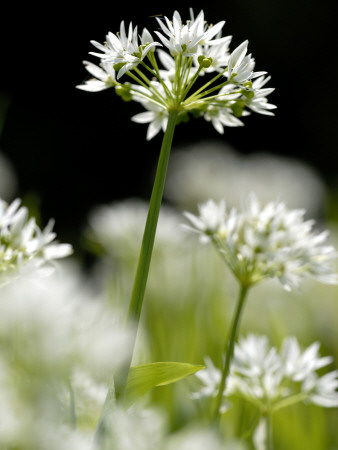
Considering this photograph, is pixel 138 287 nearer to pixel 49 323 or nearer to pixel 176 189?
pixel 49 323

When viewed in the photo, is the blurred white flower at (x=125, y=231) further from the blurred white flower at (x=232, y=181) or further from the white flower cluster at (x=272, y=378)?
the white flower cluster at (x=272, y=378)

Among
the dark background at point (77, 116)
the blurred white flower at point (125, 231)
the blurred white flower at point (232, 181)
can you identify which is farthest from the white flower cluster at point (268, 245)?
the dark background at point (77, 116)

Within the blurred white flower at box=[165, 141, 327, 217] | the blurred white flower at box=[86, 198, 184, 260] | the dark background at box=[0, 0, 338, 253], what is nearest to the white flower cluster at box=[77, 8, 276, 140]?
the blurred white flower at box=[86, 198, 184, 260]

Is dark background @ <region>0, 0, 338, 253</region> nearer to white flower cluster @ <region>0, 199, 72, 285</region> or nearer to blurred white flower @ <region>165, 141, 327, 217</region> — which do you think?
blurred white flower @ <region>165, 141, 327, 217</region>

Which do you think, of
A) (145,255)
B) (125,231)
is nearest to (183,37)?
(145,255)

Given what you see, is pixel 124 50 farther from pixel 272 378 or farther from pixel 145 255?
pixel 272 378

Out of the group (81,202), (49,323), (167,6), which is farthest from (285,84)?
(49,323)
